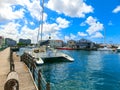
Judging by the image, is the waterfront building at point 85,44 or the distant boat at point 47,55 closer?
the distant boat at point 47,55

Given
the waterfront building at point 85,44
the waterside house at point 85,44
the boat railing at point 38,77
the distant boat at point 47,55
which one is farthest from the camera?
the waterfront building at point 85,44

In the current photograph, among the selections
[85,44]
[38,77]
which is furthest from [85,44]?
[38,77]

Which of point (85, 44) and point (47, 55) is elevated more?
point (85, 44)

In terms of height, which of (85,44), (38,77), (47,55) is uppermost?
(85,44)

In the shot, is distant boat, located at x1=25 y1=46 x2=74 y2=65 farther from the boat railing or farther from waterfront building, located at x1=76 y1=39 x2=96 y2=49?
waterfront building, located at x1=76 y1=39 x2=96 y2=49

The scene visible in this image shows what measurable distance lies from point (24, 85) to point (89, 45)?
179185 millimetres

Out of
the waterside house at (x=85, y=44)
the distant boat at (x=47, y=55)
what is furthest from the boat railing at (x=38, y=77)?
the waterside house at (x=85, y=44)

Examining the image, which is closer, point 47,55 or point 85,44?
point 47,55

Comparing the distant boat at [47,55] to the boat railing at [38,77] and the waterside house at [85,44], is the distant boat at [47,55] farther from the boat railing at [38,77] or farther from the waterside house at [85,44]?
the waterside house at [85,44]

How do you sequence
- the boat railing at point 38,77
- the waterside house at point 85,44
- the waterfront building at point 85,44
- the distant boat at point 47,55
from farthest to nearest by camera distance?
the waterfront building at point 85,44, the waterside house at point 85,44, the distant boat at point 47,55, the boat railing at point 38,77

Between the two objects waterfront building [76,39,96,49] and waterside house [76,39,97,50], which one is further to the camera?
waterfront building [76,39,96,49]

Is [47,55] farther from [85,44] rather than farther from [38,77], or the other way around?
[85,44]

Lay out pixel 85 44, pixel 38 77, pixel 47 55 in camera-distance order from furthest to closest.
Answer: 1. pixel 85 44
2. pixel 47 55
3. pixel 38 77

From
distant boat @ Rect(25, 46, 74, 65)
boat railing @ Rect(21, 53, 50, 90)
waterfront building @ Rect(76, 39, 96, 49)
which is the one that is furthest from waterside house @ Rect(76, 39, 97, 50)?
boat railing @ Rect(21, 53, 50, 90)
